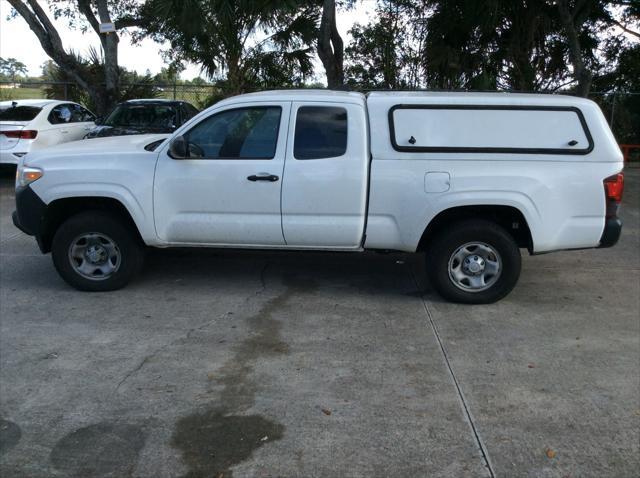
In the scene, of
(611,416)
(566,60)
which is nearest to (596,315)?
(611,416)

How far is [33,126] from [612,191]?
976 centimetres

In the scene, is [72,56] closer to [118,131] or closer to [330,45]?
[118,131]

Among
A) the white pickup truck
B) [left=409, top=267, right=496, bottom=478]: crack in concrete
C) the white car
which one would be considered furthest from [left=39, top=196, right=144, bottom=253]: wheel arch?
the white car

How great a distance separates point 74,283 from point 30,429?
2651 mm

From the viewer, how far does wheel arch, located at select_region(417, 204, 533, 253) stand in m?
5.97

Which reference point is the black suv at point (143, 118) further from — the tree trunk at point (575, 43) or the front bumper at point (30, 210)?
the tree trunk at point (575, 43)

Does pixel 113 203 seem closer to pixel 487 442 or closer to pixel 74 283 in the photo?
pixel 74 283

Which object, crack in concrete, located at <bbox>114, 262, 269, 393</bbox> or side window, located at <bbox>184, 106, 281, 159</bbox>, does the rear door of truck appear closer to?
side window, located at <bbox>184, 106, 281, 159</bbox>

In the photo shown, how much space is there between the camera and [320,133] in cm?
601

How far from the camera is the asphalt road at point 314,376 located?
363 centimetres

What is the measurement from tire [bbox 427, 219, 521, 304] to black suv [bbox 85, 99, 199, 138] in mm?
6992

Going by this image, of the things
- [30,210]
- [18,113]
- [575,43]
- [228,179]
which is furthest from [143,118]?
[575,43]

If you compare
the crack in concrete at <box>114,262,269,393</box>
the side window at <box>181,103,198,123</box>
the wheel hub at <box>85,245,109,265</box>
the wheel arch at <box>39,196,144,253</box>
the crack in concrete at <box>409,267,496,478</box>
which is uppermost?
the side window at <box>181,103,198,123</box>

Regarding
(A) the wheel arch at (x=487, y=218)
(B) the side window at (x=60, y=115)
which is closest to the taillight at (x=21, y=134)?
(B) the side window at (x=60, y=115)
